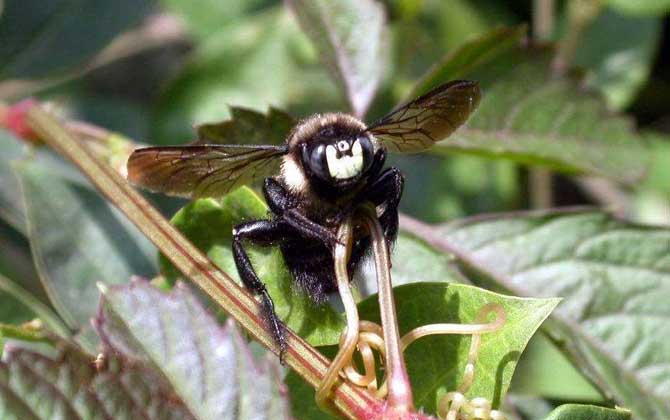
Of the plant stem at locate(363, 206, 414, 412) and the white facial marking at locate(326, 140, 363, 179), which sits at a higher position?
the white facial marking at locate(326, 140, 363, 179)

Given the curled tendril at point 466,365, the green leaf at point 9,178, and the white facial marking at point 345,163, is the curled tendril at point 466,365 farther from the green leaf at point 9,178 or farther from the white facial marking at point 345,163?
the green leaf at point 9,178

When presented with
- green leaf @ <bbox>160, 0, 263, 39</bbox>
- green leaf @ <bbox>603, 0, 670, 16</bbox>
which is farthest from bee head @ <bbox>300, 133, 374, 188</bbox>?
green leaf @ <bbox>160, 0, 263, 39</bbox>

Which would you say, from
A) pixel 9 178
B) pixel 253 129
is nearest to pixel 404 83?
pixel 9 178

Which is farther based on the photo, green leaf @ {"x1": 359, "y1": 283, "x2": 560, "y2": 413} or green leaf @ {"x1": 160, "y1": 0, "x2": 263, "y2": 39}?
green leaf @ {"x1": 160, "y1": 0, "x2": 263, "y2": 39}

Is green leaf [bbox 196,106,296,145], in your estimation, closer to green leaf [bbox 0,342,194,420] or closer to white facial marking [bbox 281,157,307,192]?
white facial marking [bbox 281,157,307,192]

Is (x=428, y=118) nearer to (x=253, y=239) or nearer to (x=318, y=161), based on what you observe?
(x=318, y=161)

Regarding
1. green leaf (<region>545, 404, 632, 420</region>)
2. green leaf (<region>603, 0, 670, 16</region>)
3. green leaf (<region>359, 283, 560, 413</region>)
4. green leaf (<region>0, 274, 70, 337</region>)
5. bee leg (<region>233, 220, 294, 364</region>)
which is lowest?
green leaf (<region>603, 0, 670, 16</region>)

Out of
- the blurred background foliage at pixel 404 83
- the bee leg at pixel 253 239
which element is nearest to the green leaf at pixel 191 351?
the bee leg at pixel 253 239

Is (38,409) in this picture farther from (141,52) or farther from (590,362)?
(141,52)
